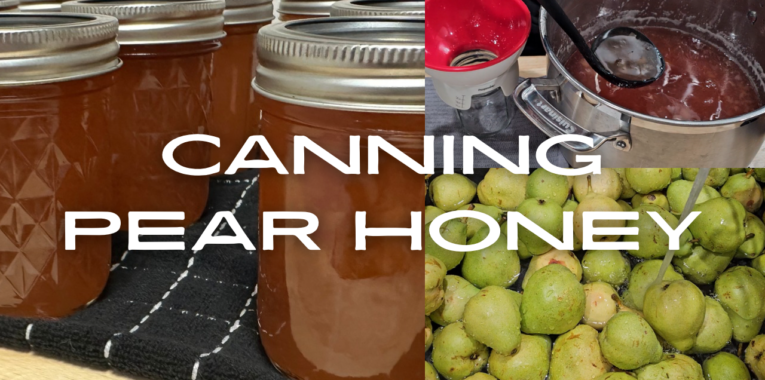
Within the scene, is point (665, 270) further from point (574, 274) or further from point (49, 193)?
point (49, 193)

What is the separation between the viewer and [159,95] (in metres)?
0.77

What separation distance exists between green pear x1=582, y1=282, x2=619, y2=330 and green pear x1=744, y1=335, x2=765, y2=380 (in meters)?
0.10

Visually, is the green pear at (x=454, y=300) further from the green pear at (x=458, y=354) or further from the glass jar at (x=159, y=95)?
the glass jar at (x=159, y=95)

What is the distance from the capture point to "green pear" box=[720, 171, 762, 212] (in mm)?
509

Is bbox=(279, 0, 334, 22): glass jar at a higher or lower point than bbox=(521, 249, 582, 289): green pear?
higher

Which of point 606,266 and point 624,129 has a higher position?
point 624,129

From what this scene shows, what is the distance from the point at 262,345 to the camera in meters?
0.63

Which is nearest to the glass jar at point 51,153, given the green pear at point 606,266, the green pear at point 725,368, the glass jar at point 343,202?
the glass jar at point 343,202

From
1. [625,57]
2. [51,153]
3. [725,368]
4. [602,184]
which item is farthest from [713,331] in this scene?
[51,153]

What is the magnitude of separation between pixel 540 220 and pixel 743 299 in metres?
0.15

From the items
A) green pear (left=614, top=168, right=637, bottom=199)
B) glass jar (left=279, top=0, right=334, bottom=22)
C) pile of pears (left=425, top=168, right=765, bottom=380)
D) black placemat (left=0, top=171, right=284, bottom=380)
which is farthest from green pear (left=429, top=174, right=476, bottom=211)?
glass jar (left=279, top=0, right=334, bottom=22)

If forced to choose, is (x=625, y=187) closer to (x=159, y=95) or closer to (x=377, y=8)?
(x=377, y=8)

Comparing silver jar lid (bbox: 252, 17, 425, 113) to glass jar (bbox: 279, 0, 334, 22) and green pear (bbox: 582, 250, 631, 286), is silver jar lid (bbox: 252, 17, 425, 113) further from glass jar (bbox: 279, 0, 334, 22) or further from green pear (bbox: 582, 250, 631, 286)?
glass jar (bbox: 279, 0, 334, 22)

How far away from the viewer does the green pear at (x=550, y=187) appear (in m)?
0.51
